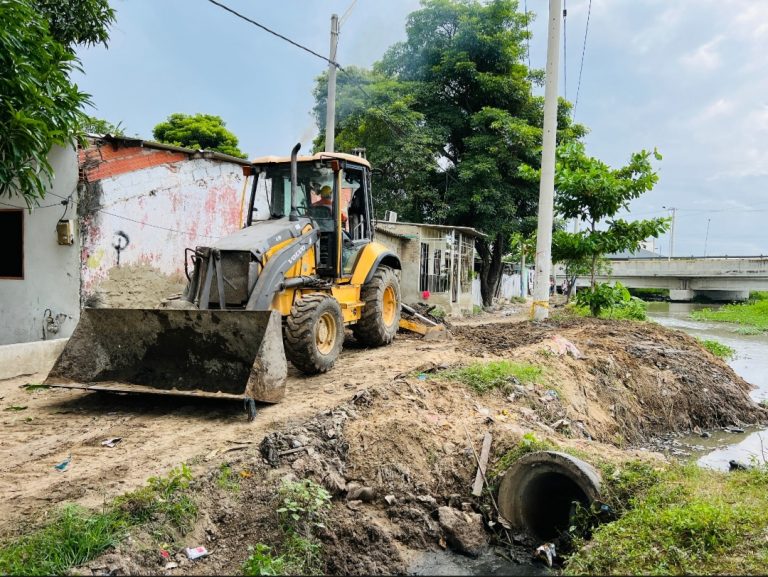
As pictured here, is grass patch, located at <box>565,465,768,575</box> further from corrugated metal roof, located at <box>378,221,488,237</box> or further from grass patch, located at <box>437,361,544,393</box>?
corrugated metal roof, located at <box>378,221,488,237</box>

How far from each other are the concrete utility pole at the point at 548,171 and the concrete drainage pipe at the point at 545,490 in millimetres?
8740

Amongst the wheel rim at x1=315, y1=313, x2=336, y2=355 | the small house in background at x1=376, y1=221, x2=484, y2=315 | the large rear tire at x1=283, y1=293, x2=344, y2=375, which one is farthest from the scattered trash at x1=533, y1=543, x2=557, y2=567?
the small house in background at x1=376, y1=221, x2=484, y2=315

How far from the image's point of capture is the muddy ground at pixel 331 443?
12.7 ft

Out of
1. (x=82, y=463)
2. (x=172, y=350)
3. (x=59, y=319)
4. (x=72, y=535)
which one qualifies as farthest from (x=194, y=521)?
(x=59, y=319)

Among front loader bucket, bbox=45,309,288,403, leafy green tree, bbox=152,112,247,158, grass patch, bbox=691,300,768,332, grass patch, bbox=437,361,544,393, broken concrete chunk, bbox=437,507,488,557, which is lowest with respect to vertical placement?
grass patch, bbox=691,300,768,332

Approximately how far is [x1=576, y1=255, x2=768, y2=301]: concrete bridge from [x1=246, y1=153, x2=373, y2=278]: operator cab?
28.6m

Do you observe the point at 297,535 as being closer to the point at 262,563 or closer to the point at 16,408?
the point at 262,563

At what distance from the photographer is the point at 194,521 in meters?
3.70

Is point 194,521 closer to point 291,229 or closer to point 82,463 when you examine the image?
point 82,463

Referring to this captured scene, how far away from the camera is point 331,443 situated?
4.90m

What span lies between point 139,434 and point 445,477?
2.66m

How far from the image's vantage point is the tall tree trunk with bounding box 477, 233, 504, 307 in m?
23.4

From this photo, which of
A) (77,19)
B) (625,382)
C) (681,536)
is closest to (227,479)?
(681,536)

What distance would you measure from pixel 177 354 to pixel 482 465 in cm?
325
